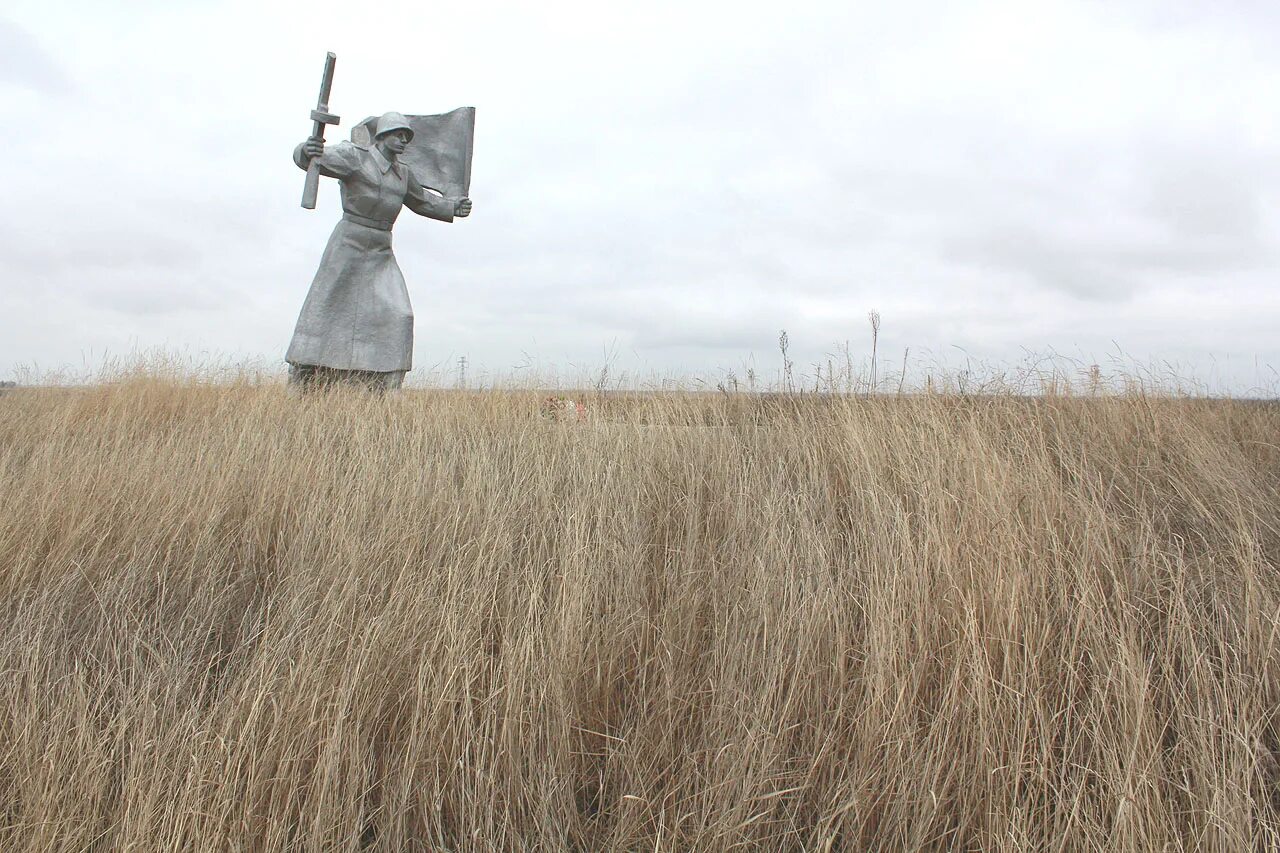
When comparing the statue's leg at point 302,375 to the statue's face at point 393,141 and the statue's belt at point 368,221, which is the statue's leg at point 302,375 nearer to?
the statue's belt at point 368,221

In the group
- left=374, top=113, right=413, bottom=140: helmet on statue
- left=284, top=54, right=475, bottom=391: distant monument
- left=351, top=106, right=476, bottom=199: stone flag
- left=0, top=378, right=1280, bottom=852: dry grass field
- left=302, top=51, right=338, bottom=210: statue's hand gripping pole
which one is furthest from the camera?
left=351, top=106, right=476, bottom=199: stone flag

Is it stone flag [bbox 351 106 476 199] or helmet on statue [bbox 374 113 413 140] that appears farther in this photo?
stone flag [bbox 351 106 476 199]

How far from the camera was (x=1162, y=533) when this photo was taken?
7.82ft

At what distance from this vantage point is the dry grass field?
1178mm

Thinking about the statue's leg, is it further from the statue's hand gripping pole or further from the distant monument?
the statue's hand gripping pole

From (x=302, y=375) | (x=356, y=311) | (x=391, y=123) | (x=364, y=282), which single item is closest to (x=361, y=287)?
(x=364, y=282)

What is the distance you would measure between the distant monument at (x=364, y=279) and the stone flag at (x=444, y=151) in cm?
10

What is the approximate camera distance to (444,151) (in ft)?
22.1

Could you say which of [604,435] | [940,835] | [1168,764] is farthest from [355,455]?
[1168,764]

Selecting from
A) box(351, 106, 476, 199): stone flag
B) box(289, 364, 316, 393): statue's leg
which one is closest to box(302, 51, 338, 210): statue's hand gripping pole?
box(351, 106, 476, 199): stone flag

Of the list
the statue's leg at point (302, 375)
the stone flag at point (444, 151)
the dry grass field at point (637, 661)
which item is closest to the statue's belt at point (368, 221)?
the stone flag at point (444, 151)

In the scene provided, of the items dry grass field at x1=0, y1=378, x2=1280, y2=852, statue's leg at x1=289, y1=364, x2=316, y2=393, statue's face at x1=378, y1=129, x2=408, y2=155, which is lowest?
dry grass field at x1=0, y1=378, x2=1280, y2=852

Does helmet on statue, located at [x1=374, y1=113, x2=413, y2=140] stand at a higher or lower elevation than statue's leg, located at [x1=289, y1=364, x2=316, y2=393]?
higher

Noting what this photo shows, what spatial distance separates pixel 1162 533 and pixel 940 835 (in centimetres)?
177
